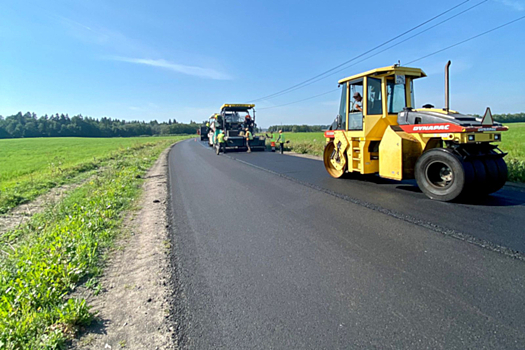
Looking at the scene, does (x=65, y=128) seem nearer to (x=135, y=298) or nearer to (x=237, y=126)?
(x=237, y=126)

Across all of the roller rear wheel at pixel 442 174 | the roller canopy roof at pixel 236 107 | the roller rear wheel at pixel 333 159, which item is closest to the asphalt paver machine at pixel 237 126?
the roller canopy roof at pixel 236 107

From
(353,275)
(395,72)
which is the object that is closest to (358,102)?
(395,72)

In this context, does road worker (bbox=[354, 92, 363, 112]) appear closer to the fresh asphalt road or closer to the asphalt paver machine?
the fresh asphalt road

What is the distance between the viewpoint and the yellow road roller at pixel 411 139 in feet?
18.6

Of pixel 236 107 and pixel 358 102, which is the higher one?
pixel 236 107

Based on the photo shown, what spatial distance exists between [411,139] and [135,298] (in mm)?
6054

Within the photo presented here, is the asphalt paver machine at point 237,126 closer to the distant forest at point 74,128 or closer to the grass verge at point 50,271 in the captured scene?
the grass verge at point 50,271

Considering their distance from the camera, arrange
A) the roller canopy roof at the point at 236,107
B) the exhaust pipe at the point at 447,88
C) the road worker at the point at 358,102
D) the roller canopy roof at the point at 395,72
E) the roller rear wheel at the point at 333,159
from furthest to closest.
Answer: the roller canopy roof at the point at 236,107 < the roller rear wheel at the point at 333,159 < the road worker at the point at 358,102 < the roller canopy roof at the point at 395,72 < the exhaust pipe at the point at 447,88

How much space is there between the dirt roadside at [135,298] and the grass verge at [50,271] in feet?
0.57

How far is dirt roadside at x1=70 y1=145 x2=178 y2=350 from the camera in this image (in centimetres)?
246

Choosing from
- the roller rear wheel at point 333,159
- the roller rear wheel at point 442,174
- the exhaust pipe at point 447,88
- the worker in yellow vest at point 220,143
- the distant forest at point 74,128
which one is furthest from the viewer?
the distant forest at point 74,128

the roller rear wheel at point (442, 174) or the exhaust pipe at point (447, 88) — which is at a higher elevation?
the exhaust pipe at point (447, 88)

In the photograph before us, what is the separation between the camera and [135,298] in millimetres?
3098

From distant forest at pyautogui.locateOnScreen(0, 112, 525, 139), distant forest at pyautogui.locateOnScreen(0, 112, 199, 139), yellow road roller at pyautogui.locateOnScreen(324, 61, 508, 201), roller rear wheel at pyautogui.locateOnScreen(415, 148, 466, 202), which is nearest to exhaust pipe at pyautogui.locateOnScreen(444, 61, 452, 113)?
yellow road roller at pyautogui.locateOnScreen(324, 61, 508, 201)
